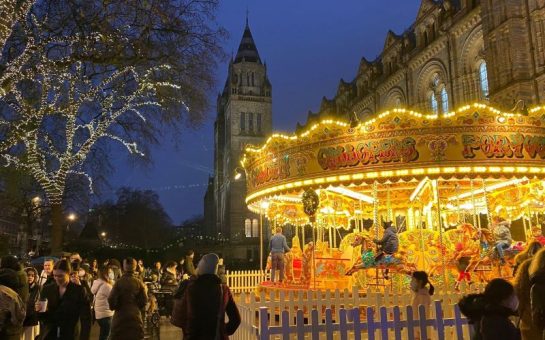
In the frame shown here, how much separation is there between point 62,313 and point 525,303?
4.93 meters

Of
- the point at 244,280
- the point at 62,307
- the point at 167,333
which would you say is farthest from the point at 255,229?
the point at 62,307

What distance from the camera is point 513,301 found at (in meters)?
3.46

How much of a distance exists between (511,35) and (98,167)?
1809 centimetres

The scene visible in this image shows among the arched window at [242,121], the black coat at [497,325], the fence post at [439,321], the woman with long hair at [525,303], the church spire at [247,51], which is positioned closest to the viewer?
the black coat at [497,325]

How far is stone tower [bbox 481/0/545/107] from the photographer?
66.9 ft

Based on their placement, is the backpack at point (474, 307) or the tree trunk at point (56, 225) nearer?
the backpack at point (474, 307)

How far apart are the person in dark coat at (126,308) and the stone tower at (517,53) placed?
62.8ft

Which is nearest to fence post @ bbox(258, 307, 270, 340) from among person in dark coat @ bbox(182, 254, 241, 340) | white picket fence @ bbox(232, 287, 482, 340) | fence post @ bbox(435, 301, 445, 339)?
white picket fence @ bbox(232, 287, 482, 340)

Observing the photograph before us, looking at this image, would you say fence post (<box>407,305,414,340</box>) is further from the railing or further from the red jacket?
the red jacket

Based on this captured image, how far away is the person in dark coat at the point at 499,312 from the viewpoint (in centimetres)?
333

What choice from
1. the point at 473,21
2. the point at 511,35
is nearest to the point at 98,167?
the point at 511,35

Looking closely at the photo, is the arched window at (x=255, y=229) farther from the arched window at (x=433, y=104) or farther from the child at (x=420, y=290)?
the child at (x=420, y=290)

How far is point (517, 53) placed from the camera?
2097cm

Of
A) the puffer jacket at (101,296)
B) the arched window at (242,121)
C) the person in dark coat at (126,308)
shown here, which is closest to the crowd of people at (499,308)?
the person in dark coat at (126,308)
